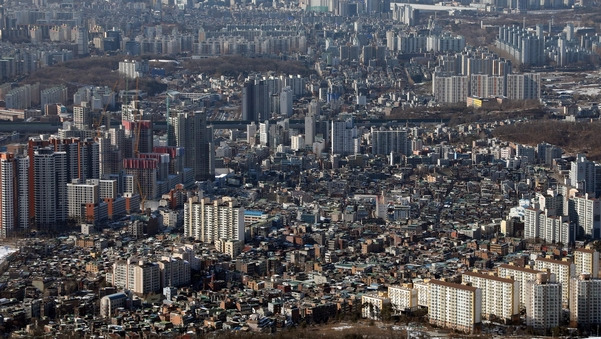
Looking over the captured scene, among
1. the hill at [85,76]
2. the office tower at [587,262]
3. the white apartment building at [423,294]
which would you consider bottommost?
the white apartment building at [423,294]

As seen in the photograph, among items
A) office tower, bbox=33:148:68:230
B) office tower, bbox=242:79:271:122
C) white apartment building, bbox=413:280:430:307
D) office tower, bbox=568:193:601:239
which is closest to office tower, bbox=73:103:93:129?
office tower, bbox=242:79:271:122

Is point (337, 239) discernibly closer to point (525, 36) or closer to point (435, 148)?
point (435, 148)

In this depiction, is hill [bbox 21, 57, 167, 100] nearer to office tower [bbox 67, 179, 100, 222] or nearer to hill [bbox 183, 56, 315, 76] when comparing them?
hill [bbox 183, 56, 315, 76]

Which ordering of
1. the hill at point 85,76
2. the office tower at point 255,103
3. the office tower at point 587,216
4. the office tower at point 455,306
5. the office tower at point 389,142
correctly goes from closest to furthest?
the office tower at point 455,306, the office tower at point 587,216, the office tower at point 389,142, the office tower at point 255,103, the hill at point 85,76

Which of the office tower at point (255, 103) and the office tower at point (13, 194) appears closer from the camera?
the office tower at point (13, 194)

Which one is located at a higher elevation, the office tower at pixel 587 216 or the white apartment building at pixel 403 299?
the office tower at pixel 587 216

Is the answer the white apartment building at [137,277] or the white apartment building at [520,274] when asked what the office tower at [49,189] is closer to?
the white apartment building at [137,277]

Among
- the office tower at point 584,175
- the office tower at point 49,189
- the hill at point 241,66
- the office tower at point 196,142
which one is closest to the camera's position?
the office tower at point 49,189

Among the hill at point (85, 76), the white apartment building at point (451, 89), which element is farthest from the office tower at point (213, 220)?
the white apartment building at point (451, 89)
